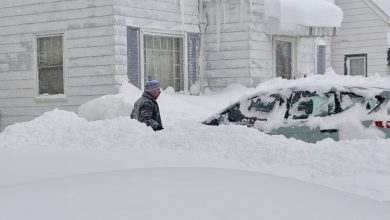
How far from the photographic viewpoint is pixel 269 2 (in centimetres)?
1636

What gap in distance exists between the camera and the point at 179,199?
4137 millimetres

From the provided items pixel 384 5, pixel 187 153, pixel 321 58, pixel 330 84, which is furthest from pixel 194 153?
pixel 384 5

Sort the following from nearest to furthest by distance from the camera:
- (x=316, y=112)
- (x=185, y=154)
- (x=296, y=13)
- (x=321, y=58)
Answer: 1. (x=185, y=154)
2. (x=316, y=112)
3. (x=296, y=13)
4. (x=321, y=58)

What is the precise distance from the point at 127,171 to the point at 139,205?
1.25 meters

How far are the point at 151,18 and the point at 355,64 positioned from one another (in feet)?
33.3

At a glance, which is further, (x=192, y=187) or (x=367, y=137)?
(x=367, y=137)

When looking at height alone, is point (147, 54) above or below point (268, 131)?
above

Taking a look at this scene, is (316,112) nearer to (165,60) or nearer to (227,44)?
(165,60)

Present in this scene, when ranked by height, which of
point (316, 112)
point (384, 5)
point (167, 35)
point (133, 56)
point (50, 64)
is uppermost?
point (384, 5)

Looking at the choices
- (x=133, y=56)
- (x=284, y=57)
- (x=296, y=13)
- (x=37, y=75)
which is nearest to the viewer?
(x=133, y=56)

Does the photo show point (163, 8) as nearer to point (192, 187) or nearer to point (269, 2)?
point (269, 2)

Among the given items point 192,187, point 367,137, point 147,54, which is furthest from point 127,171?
point 147,54

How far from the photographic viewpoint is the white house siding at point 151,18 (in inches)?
569

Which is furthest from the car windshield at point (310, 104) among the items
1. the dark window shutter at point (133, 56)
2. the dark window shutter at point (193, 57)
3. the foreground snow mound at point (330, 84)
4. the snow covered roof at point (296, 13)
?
the snow covered roof at point (296, 13)
